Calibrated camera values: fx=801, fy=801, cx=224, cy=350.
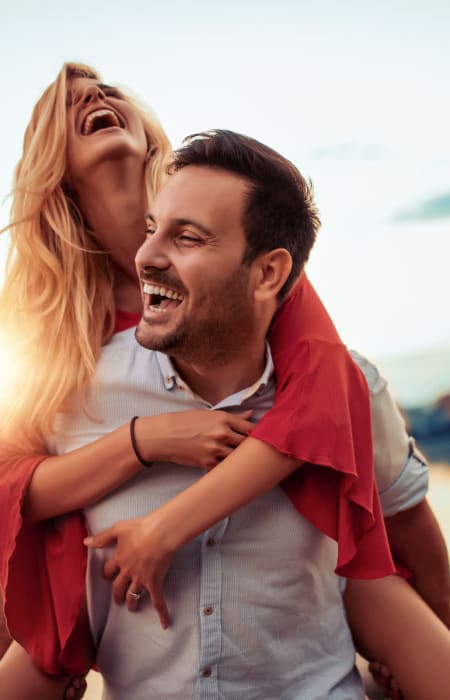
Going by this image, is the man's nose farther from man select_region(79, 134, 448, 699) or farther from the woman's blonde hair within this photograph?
man select_region(79, 134, 448, 699)

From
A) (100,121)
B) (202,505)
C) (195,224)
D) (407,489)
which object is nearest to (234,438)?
(202,505)

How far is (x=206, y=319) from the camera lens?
1384 mm

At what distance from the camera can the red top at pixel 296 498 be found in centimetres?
135

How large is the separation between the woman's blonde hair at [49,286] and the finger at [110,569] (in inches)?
11.2

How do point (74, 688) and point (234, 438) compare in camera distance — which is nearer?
point (234, 438)

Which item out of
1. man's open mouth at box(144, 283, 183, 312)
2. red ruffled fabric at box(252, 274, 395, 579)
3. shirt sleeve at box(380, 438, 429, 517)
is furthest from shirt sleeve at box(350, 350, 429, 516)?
man's open mouth at box(144, 283, 183, 312)

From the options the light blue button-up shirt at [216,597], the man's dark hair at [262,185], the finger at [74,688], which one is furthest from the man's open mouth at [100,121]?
the finger at [74,688]

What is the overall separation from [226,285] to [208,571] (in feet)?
1.66

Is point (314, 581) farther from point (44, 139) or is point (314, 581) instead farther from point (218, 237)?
point (44, 139)

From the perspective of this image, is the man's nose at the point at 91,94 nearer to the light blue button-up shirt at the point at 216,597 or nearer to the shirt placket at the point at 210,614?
the light blue button-up shirt at the point at 216,597

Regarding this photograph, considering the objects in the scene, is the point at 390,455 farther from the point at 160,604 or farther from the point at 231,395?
the point at 160,604

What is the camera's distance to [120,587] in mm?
1421

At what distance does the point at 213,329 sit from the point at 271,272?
0.52 feet

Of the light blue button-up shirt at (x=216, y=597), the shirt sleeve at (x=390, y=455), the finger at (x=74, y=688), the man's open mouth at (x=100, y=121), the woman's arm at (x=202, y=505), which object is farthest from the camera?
the man's open mouth at (x=100, y=121)
